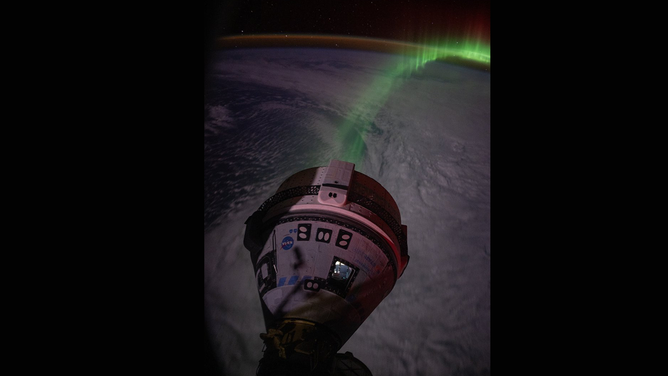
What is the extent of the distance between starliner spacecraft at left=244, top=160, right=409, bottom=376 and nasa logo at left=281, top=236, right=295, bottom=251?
0.06 ft

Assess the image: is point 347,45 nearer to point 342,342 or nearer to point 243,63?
point 243,63

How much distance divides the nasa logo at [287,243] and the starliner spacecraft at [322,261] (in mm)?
19

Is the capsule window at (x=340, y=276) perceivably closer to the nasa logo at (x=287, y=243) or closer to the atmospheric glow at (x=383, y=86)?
the nasa logo at (x=287, y=243)

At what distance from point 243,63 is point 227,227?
10.2 ft

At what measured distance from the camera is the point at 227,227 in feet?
20.2

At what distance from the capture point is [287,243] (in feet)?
18.5

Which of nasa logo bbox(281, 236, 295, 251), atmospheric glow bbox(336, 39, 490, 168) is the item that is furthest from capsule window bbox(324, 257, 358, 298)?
atmospheric glow bbox(336, 39, 490, 168)

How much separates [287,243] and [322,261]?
678 mm

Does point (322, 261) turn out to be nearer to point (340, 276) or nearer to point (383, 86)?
point (340, 276)

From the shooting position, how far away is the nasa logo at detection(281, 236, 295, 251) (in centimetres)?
560

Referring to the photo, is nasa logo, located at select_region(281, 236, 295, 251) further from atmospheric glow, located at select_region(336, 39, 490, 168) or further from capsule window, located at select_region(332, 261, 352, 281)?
atmospheric glow, located at select_region(336, 39, 490, 168)

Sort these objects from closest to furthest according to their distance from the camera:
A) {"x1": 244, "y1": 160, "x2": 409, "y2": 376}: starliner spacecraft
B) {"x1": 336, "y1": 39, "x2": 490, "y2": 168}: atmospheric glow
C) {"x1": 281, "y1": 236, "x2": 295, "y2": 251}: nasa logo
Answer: {"x1": 244, "y1": 160, "x2": 409, "y2": 376}: starliner spacecraft, {"x1": 281, "y1": 236, "x2": 295, "y2": 251}: nasa logo, {"x1": 336, "y1": 39, "x2": 490, "y2": 168}: atmospheric glow

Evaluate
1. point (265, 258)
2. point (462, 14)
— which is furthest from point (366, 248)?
point (462, 14)

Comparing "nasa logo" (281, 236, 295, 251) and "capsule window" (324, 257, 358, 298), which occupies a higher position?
"nasa logo" (281, 236, 295, 251)
